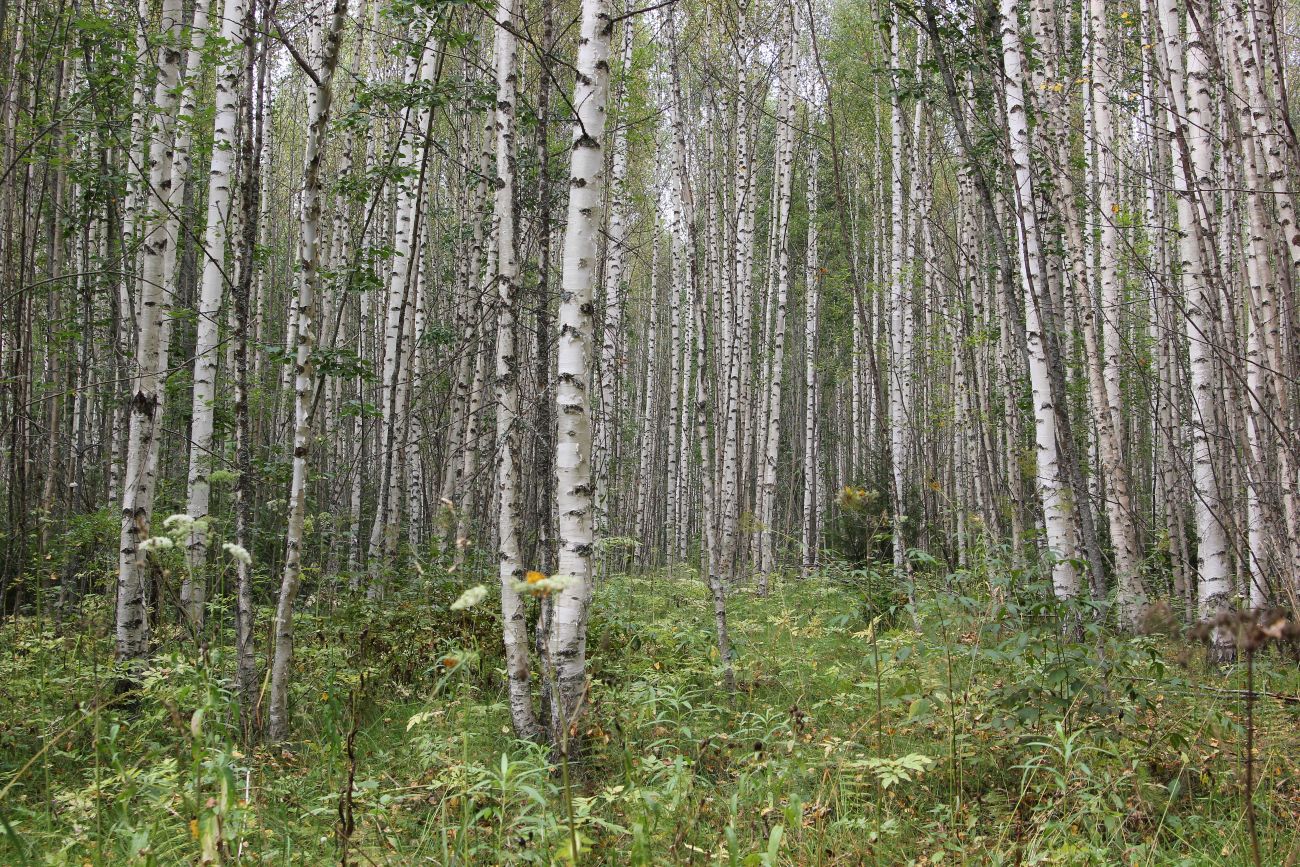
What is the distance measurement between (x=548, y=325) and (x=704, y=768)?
8.89 ft

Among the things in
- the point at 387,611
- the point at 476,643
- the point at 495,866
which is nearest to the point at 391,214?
the point at 387,611

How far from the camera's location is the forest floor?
2.69 m

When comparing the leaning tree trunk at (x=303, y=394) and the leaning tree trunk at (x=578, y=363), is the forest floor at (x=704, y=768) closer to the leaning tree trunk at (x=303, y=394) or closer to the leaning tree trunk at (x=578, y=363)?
the leaning tree trunk at (x=303, y=394)

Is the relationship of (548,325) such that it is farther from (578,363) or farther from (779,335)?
(779,335)

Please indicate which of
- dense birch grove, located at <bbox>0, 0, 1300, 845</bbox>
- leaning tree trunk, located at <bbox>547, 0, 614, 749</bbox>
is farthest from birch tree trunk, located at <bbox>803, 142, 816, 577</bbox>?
leaning tree trunk, located at <bbox>547, 0, 614, 749</bbox>

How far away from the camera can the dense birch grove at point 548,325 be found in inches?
163

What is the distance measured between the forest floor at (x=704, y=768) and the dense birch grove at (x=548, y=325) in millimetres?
327

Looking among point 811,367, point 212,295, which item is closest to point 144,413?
point 212,295

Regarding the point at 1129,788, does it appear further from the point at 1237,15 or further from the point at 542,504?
the point at 1237,15

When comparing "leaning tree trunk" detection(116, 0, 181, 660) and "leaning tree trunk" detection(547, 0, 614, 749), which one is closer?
"leaning tree trunk" detection(547, 0, 614, 749)

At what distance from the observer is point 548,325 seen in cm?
489

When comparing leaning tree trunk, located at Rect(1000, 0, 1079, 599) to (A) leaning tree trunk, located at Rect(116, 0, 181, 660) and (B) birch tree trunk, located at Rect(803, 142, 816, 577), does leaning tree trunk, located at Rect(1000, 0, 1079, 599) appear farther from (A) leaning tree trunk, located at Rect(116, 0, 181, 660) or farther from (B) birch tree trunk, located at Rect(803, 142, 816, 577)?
(B) birch tree trunk, located at Rect(803, 142, 816, 577)

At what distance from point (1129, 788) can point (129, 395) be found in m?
8.48

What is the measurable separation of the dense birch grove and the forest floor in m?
0.33
